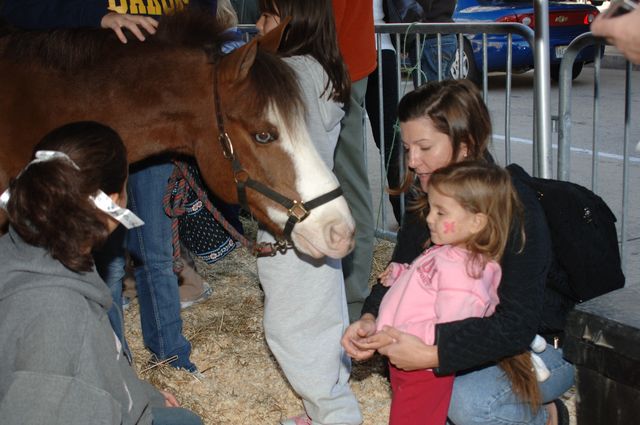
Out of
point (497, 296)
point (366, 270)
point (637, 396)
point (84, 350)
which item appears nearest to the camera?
point (637, 396)

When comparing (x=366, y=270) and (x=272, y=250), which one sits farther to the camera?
(x=366, y=270)

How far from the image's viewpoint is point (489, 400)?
2395 millimetres

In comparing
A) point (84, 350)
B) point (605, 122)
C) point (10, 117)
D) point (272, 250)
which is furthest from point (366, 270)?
point (605, 122)

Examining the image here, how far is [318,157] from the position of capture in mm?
2555

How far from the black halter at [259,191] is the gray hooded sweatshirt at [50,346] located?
82cm

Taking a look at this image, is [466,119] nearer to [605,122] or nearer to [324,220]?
[324,220]

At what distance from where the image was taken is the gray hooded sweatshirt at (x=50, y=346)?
64.7 inches

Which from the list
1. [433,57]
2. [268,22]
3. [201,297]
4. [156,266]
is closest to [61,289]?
[268,22]

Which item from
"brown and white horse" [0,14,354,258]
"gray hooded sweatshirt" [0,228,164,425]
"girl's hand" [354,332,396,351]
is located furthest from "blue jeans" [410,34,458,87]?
"gray hooded sweatshirt" [0,228,164,425]

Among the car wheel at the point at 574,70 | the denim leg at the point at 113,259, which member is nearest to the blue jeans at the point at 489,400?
the denim leg at the point at 113,259

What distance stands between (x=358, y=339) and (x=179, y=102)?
0.96 meters

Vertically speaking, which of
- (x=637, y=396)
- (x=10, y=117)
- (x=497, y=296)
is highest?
(x=10, y=117)

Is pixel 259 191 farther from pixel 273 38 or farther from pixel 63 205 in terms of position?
pixel 63 205

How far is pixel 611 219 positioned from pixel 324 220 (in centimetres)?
85
